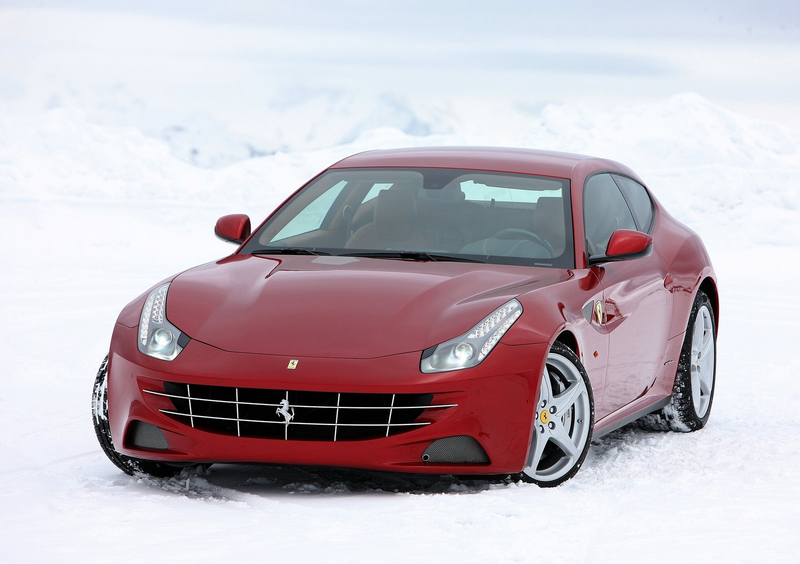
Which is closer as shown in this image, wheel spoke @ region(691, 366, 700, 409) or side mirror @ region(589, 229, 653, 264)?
side mirror @ region(589, 229, 653, 264)

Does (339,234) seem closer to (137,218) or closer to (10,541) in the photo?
(10,541)

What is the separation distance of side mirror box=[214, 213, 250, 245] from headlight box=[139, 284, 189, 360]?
1.13 m

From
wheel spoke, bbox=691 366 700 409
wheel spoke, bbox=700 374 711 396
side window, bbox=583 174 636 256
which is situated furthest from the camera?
wheel spoke, bbox=700 374 711 396

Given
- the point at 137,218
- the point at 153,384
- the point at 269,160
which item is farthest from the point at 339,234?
the point at 269,160

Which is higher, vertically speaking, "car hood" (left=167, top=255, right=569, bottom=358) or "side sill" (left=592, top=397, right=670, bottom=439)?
"car hood" (left=167, top=255, right=569, bottom=358)

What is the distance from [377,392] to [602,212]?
2.22 meters

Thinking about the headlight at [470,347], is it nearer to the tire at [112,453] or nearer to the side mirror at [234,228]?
the tire at [112,453]

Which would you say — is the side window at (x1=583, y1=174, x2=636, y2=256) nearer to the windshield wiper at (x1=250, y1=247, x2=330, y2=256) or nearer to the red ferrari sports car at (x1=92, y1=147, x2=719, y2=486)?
the red ferrari sports car at (x1=92, y1=147, x2=719, y2=486)

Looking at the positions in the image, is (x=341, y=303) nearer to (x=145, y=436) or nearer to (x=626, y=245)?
(x=145, y=436)

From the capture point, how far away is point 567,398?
455cm

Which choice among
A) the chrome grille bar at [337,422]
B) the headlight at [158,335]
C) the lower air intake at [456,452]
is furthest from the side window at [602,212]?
the headlight at [158,335]

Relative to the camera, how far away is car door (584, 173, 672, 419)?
5168 millimetres

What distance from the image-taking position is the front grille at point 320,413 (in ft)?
13.5

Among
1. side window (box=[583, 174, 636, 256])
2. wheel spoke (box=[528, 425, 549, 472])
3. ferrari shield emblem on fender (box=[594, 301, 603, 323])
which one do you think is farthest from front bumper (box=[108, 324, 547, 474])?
side window (box=[583, 174, 636, 256])
